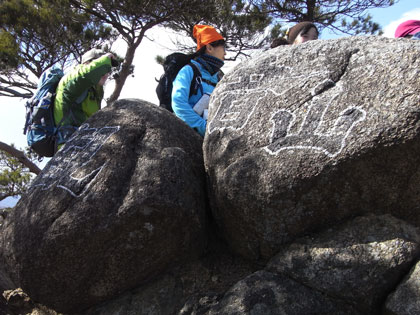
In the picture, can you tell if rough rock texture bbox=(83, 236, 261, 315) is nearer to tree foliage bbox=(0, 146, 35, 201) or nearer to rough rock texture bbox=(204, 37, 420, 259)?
rough rock texture bbox=(204, 37, 420, 259)


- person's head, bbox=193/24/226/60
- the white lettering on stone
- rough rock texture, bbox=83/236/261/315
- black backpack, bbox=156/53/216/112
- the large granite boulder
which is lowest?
rough rock texture, bbox=83/236/261/315

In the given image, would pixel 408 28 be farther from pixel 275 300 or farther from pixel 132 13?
pixel 132 13

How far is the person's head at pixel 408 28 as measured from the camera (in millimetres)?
3135

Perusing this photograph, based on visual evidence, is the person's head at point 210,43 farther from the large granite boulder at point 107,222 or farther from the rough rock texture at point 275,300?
the rough rock texture at point 275,300

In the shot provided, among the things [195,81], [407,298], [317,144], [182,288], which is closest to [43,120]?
[195,81]

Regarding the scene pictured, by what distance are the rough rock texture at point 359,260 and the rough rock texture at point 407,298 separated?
64mm

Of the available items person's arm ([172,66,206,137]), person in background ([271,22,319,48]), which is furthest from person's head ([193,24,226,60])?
person in background ([271,22,319,48])

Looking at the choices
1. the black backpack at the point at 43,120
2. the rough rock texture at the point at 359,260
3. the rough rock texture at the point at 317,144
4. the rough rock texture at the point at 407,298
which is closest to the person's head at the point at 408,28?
the rough rock texture at the point at 317,144

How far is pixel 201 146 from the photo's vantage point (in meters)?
3.03

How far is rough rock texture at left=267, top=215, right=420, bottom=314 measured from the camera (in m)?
1.95

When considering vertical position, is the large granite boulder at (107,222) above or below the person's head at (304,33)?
below

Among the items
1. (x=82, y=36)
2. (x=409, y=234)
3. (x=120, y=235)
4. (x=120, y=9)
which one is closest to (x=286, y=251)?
(x=409, y=234)

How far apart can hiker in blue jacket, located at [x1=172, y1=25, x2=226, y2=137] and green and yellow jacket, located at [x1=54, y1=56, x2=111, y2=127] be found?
0.71 meters

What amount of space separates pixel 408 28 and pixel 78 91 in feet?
9.73
